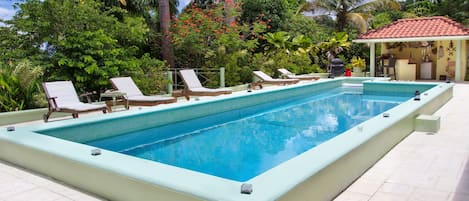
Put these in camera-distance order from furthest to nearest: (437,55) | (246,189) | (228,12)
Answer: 1. (437,55)
2. (228,12)
3. (246,189)

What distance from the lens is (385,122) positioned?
6.32m

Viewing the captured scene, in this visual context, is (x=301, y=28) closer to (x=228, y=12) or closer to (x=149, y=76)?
(x=228, y=12)

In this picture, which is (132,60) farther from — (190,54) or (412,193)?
(412,193)

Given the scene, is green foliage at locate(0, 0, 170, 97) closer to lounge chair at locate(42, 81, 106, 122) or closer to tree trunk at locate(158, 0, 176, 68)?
lounge chair at locate(42, 81, 106, 122)

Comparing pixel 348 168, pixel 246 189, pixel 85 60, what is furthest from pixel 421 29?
pixel 246 189

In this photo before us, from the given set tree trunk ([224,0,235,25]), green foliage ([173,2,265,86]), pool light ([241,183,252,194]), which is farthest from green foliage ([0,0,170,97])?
pool light ([241,183,252,194])

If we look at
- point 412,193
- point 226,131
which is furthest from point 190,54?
point 412,193

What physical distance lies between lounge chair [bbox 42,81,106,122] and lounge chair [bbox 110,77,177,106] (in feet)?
3.23

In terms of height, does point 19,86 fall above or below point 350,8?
below

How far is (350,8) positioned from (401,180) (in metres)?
23.5

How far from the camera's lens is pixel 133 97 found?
1011 centimetres

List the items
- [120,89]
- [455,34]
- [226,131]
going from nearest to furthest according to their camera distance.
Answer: [226,131] → [120,89] → [455,34]

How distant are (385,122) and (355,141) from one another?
5.16ft

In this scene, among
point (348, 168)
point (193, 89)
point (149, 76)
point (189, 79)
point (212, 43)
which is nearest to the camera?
point (348, 168)
